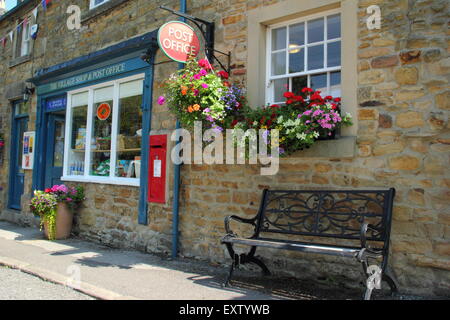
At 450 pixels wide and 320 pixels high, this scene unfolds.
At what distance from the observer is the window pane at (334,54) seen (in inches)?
187

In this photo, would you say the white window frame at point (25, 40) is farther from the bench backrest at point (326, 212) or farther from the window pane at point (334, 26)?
the bench backrest at point (326, 212)

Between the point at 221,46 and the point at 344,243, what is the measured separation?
322cm

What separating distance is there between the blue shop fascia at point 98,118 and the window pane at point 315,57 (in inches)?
109

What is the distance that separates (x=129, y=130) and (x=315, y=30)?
3.86 m

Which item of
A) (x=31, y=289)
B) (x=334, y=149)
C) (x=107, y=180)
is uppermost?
(x=334, y=149)

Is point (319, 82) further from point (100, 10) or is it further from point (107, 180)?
point (100, 10)

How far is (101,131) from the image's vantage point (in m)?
7.89

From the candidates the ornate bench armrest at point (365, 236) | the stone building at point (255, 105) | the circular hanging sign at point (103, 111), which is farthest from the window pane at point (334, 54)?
the circular hanging sign at point (103, 111)

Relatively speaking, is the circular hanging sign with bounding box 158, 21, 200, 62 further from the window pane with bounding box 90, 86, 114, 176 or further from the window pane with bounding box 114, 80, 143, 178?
the window pane with bounding box 90, 86, 114, 176

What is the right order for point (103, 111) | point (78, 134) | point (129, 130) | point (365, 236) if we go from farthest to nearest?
1. point (78, 134)
2. point (103, 111)
3. point (129, 130)
4. point (365, 236)

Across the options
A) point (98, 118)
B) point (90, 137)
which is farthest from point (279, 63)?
point (90, 137)

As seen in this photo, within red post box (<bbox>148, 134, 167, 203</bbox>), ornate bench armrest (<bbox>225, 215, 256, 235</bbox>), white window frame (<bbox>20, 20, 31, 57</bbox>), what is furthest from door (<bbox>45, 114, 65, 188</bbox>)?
ornate bench armrest (<bbox>225, 215, 256, 235</bbox>)

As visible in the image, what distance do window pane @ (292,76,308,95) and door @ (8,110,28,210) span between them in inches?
311

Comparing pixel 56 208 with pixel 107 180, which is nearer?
pixel 107 180
